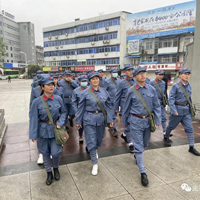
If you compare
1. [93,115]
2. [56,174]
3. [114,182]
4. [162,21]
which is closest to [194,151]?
[114,182]

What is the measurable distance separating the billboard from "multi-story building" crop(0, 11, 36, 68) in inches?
2232

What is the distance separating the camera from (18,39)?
274 feet

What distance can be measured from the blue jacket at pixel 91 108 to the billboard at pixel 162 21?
104 ft

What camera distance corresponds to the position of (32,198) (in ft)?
9.63

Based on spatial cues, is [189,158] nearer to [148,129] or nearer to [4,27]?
[148,129]

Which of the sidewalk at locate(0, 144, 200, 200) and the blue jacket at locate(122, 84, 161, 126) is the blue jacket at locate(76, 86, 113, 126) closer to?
the blue jacket at locate(122, 84, 161, 126)

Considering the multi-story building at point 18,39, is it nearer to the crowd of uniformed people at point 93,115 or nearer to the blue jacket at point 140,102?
the crowd of uniformed people at point 93,115

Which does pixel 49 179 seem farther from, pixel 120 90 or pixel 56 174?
pixel 120 90

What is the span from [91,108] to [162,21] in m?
34.5

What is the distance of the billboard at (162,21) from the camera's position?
30281 mm

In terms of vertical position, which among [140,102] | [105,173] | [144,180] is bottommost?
[105,173]

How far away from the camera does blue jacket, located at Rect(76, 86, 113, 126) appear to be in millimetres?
3545

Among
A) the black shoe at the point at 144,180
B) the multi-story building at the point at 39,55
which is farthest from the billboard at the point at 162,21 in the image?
the multi-story building at the point at 39,55

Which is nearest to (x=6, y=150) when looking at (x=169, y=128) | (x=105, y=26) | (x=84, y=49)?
(x=169, y=128)
